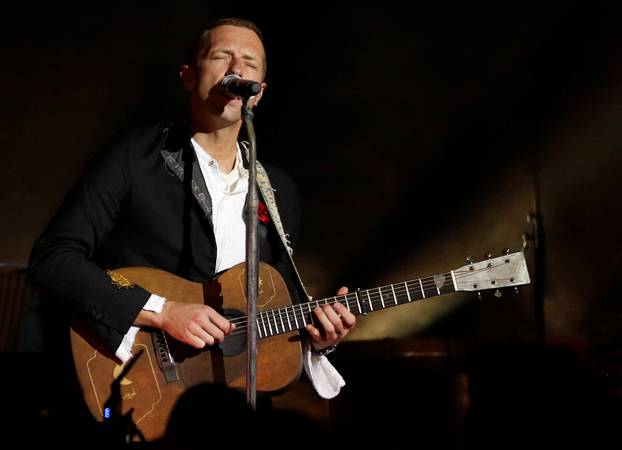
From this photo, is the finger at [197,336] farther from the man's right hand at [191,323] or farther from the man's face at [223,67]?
the man's face at [223,67]

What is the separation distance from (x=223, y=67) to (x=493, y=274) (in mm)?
1395

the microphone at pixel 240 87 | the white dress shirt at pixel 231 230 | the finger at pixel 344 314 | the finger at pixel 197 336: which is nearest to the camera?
the microphone at pixel 240 87

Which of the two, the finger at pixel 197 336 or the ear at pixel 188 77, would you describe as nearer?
the finger at pixel 197 336

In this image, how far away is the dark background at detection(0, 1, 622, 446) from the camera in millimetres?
4344

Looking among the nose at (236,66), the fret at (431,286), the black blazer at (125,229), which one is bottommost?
the fret at (431,286)

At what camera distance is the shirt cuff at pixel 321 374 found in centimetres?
267

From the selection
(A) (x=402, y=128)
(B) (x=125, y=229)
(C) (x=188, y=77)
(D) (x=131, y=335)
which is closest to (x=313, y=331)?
(D) (x=131, y=335)

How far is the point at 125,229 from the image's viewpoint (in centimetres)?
261

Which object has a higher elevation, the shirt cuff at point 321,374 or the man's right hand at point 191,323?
the man's right hand at point 191,323

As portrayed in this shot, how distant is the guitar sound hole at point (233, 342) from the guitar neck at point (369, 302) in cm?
8

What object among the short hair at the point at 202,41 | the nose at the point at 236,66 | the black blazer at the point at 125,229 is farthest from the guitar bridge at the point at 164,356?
the short hair at the point at 202,41

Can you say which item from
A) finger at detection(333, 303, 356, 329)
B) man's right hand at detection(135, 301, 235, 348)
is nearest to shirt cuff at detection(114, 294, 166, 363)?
man's right hand at detection(135, 301, 235, 348)

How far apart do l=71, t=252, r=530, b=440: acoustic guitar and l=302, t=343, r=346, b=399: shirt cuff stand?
0.13 m

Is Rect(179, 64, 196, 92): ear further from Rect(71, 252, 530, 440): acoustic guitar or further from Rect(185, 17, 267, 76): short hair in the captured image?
Rect(71, 252, 530, 440): acoustic guitar
